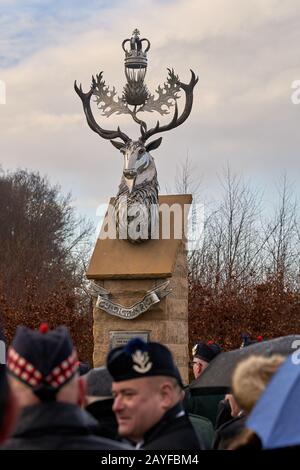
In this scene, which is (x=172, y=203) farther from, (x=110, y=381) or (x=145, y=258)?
(x=110, y=381)

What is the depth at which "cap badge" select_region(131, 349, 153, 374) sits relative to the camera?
587cm

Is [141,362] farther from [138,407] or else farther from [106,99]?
[106,99]

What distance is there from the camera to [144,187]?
1786 cm

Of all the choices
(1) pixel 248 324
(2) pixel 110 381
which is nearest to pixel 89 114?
(1) pixel 248 324

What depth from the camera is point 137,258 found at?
1775 centimetres

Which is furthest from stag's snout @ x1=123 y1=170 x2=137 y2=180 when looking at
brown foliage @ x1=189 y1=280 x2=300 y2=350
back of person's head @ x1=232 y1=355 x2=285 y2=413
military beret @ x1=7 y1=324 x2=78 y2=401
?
military beret @ x1=7 y1=324 x2=78 y2=401

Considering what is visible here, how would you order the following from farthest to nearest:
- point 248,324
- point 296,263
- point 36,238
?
point 36,238 → point 296,263 → point 248,324

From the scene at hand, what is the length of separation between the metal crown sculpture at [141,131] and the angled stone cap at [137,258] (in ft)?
0.50

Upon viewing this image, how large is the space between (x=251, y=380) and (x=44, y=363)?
88cm

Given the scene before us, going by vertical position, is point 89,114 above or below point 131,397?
above

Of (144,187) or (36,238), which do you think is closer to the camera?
(144,187)

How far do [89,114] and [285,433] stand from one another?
14343 mm

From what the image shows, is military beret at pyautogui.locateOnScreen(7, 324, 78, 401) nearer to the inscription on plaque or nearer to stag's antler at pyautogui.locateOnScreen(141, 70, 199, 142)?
the inscription on plaque
